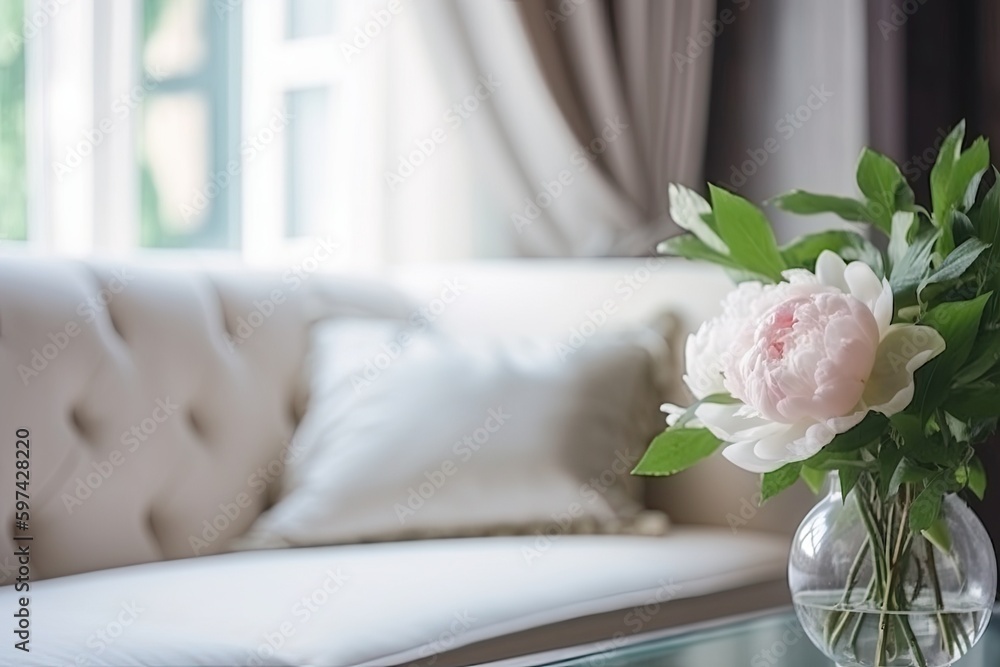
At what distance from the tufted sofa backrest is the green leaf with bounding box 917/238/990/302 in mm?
993

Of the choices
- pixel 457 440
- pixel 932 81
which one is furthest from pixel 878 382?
pixel 932 81

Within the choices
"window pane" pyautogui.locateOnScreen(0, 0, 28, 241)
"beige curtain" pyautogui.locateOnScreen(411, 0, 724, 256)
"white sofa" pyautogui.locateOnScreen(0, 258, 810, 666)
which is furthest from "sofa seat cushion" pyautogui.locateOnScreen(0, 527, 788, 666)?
"window pane" pyautogui.locateOnScreen(0, 0, 28, 241)

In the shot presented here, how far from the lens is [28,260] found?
4.80 feet

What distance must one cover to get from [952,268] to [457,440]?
90 cm

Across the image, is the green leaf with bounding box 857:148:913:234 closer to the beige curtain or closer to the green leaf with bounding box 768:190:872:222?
the green leaf with bounding box 768:190:872:222

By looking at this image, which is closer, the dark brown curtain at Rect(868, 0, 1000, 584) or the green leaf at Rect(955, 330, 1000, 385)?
the green leaf at Rect(955, 330, 1000, 385)

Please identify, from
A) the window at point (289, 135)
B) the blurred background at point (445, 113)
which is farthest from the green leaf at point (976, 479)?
the window at point (289, 135)

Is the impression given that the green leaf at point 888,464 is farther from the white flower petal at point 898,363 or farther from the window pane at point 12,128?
the window pane at point 12,128

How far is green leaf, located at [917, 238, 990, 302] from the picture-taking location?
0.80 m

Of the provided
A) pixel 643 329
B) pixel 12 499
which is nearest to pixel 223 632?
pixel 12 499

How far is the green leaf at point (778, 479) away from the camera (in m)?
0.85

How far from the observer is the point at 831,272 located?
838mm

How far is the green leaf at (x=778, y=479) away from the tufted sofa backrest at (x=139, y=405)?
877 mm

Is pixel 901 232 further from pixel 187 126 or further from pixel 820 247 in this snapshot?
pixel 187 126
